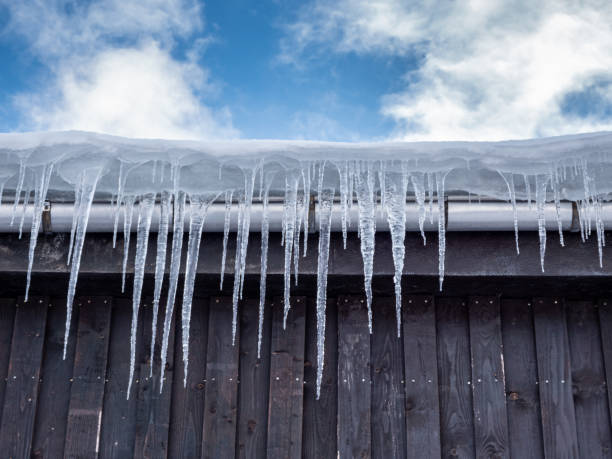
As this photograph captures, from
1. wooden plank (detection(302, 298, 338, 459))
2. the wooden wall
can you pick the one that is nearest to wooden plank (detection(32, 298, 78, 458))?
the wooden wall

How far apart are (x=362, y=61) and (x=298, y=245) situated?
666 cm

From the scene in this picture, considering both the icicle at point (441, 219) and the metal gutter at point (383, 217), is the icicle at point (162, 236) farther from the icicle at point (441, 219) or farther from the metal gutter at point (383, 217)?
the icicle at point (441, 219)

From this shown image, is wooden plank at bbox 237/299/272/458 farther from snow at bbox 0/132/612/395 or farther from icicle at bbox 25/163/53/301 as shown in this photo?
icicle at bbox 25/163/53/301

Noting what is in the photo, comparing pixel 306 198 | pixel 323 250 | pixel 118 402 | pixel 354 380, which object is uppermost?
pixel 306 198

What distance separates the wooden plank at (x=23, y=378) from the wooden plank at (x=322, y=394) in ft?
3.78

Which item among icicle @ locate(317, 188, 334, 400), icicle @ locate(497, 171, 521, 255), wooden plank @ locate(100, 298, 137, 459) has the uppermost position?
icicle @ locate(497, 171, 521, 255)

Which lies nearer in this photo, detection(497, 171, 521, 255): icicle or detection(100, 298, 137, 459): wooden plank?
detection(497, 171, 521, 255): icicle

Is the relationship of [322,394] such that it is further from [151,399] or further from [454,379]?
[151,399]

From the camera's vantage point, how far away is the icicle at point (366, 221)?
1.73 metres

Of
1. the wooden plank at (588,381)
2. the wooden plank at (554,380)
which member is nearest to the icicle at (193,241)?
the wooden plank at (554,380)

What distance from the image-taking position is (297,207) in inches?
71.7

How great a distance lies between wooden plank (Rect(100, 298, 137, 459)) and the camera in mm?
2242

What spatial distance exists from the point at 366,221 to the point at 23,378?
1.63 meters

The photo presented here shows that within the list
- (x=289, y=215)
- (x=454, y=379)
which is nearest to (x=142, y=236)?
(x=289, y=215)
